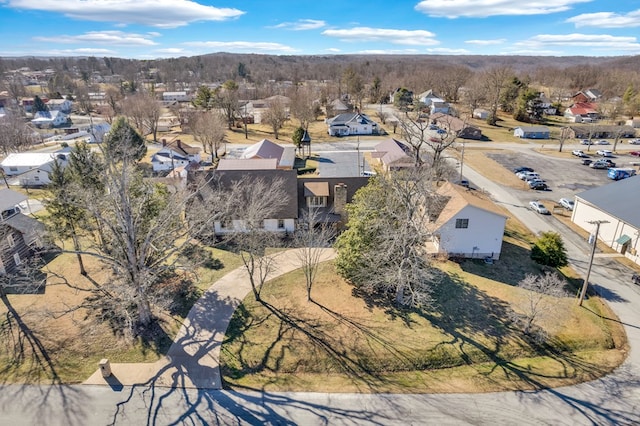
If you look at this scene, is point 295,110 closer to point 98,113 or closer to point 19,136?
point 19,136

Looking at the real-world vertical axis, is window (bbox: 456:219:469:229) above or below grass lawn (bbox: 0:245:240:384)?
above

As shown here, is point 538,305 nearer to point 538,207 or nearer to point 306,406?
point 306,406

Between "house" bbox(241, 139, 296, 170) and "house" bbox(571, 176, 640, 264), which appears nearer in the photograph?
"house" bbox(571, 176, 640, 264)

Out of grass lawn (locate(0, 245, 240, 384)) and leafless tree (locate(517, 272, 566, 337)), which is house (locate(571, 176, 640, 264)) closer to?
leafless tree (locate(517, 272, 566, 337))

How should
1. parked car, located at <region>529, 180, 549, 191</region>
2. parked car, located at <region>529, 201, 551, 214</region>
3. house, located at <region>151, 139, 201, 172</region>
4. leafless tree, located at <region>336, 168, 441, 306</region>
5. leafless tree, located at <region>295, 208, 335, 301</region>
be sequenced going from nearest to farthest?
leafless tree, located at <region>336, 168, 441, 306</region> → leafless tree, located at <region>295, 208, 335, 301</region> → parked car, located at <region>529, 201, 551, 214</region> → parked car, located at <region>529, 180, 549, 191</region> → house, located at <region>151, 139, 201, 172</region>

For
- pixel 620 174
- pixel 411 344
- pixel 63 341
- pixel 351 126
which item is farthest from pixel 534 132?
pixel 63 341

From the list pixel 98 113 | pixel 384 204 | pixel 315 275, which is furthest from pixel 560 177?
pixel 98 113

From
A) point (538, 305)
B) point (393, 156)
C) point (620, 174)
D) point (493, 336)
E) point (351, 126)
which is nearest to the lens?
point (493, 336)

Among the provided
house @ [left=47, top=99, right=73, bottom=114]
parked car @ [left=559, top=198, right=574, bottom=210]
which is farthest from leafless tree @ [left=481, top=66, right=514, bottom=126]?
house @ [left=47, top=99, right=73, bottom=114]
